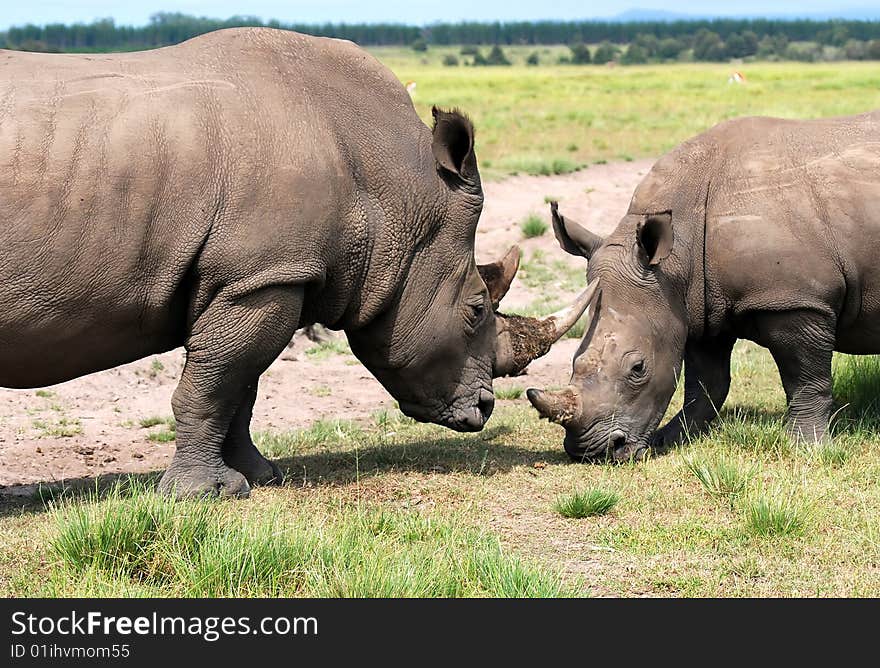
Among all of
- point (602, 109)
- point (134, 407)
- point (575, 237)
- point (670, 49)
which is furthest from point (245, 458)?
point (670, 49)

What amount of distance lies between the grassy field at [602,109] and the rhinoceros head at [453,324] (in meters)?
4.27

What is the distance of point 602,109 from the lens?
38688mm

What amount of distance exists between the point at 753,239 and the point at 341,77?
2634mm

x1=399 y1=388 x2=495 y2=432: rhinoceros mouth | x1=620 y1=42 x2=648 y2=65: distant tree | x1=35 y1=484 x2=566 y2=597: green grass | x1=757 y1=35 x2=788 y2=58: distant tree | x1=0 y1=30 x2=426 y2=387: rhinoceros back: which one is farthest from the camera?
x1=757 y1=35 x2=788 y2=58: distant tree

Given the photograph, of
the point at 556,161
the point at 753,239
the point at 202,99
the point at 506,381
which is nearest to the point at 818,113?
the point at 556,161

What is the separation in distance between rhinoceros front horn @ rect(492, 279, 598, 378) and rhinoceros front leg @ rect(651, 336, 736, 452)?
3.97ft

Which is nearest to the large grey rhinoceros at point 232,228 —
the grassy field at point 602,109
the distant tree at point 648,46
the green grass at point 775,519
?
the green grass at point 775,519

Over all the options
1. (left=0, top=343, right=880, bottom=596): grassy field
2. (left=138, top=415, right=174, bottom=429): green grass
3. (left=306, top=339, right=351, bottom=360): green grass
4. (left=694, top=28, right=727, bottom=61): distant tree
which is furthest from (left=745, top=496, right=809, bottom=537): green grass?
(left=694, top=28, right=727, bottom=61): distant tree

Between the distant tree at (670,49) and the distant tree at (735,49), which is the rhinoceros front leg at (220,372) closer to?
the distant tree at (670,49)

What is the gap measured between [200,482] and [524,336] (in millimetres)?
2139

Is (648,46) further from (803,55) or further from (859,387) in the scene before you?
(859,387)

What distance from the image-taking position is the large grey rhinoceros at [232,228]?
18.6 feet

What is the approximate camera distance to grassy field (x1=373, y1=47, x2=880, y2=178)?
24.5 meters

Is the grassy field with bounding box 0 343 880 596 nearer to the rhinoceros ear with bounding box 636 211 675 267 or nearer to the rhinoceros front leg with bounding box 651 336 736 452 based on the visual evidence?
the rhinoceros front leg with bounding box 651 336 736 452
